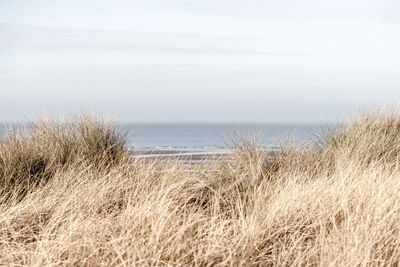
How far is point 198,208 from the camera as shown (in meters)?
5.57

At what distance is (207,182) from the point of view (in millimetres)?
6688

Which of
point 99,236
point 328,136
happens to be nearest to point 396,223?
point 99,236

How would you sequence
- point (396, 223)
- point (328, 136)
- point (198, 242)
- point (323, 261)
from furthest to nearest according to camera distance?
point (328, 136) < point (396, 223) < point (198, 242) < point (323, 261)

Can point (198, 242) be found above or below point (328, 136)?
below

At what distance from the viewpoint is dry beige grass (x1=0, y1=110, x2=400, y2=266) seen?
374 cm

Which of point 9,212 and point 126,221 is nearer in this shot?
point 126,221

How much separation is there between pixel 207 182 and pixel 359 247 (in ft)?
9.92

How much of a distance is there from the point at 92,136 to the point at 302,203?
3782 millimetres

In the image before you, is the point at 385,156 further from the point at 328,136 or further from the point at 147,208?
the point at 147,208

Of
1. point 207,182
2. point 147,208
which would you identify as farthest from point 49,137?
point 147,208

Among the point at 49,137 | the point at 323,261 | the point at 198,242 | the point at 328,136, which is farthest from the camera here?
the point at 328,136

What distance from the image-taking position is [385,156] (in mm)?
7902

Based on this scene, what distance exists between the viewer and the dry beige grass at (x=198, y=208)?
3740 mm

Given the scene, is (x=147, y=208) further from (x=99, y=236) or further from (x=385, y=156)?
(x=385, y=156)
